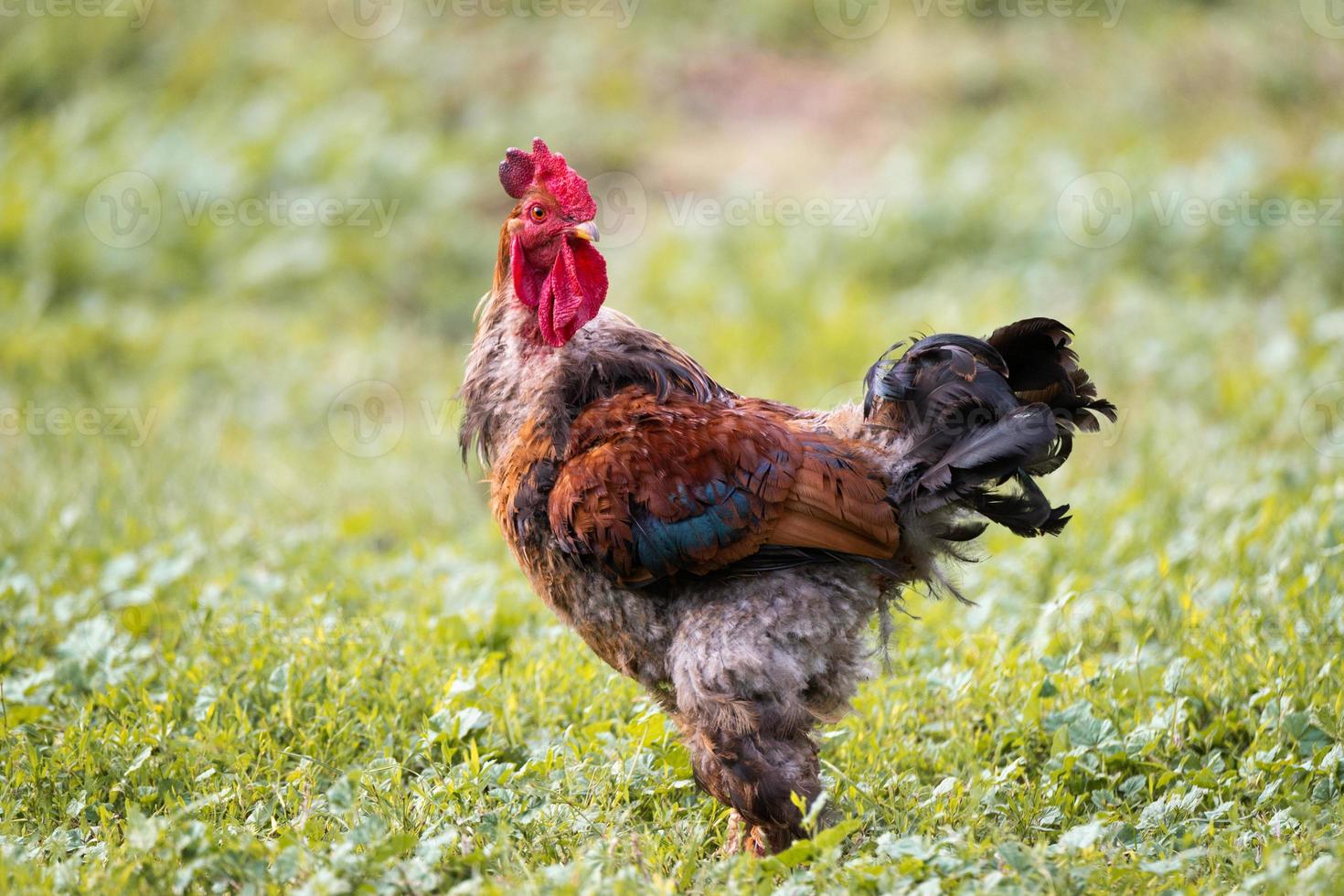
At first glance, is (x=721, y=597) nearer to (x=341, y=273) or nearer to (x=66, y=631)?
(x=66, y=631)

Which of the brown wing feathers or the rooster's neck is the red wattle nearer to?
the rooster's neck

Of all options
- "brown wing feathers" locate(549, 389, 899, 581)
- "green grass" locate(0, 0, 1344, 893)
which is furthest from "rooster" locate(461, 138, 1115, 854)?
"green grass" locate(0, 0, 1344, 893)

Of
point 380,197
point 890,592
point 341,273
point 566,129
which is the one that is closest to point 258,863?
point 890,592

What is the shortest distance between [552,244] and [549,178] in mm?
242

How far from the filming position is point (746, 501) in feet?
11.2

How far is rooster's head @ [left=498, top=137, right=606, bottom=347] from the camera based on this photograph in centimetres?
378

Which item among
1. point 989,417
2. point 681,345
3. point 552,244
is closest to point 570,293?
point 552,244

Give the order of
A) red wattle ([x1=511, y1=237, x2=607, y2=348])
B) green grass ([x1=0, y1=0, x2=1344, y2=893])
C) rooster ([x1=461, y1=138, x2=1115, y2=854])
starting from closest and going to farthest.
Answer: rooster ([x1=461, y1=138, x2=1115, y2=854])
green grass ([x1=0, y1=0, x2=1344, y2=893])
red wattle ([x1=511, y1=237, x2=607, y2=348])

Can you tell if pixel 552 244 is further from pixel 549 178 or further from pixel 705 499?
pixel 705 499

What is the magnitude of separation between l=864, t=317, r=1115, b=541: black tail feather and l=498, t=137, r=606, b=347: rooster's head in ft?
3.22

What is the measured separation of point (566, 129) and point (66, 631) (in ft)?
26.2

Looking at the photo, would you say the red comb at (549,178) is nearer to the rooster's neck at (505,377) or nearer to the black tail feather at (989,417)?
the rooster's neck at (505,377)

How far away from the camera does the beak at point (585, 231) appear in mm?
3760

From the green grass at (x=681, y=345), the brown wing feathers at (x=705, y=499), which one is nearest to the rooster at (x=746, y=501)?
the brown wing feathers at (x=705, y=499)
